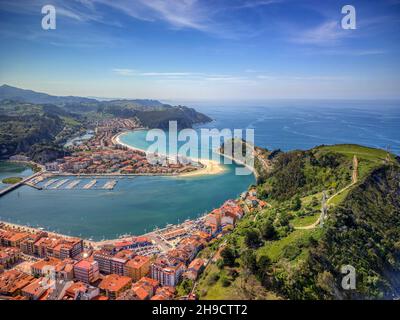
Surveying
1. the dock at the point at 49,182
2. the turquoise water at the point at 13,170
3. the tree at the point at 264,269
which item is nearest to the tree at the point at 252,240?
the tree at the point at 264,269

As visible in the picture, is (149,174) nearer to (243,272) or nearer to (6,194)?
(6,194)

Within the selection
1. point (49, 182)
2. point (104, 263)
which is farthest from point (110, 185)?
point (104, 263)

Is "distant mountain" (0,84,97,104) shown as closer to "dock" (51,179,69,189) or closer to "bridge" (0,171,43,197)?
"bridge" (0,171,43,197)

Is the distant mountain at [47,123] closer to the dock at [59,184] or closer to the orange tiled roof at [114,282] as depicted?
the dock at [59,184]

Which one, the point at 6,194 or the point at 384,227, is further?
the point at 6,194

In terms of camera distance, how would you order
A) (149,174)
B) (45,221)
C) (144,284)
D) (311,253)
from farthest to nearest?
(149,174), (45,221), (144,284), (311,253)

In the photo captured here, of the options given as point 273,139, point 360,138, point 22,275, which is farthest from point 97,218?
point 360,138
